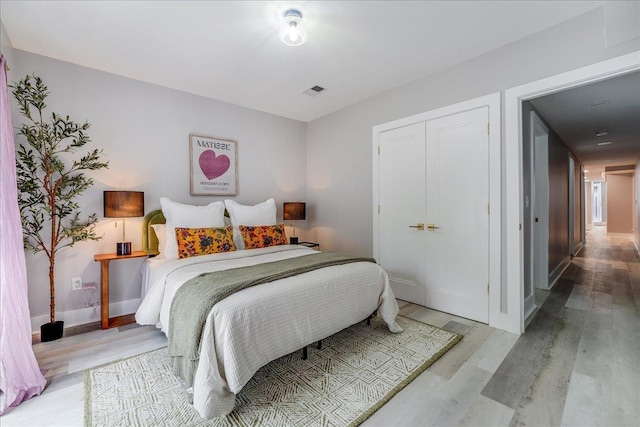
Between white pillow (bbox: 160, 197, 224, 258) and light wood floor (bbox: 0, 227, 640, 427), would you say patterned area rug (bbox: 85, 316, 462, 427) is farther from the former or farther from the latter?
white pillow (bbox: 160, 197, 224, 258)

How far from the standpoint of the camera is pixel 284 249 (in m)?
3.27

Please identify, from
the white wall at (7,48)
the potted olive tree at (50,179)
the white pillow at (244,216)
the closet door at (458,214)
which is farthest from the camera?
the white pillow at (244,216)

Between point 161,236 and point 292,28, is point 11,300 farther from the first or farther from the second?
point 292,28

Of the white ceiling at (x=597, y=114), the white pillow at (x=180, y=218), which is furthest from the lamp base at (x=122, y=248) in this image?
the white ceiling at (x=597, y=114)

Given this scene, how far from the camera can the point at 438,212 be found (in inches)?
122

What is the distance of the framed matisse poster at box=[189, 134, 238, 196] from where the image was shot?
363cm

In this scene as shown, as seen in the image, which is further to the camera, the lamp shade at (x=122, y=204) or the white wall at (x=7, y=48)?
the lamp shade at (x=122, y=204)

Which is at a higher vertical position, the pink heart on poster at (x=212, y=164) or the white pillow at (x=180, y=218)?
the pink heart on poster at (x=212, y=164)

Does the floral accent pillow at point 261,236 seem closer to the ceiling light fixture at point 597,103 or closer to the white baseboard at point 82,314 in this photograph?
the white baseboard at point 82,314

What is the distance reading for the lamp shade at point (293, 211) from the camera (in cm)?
426

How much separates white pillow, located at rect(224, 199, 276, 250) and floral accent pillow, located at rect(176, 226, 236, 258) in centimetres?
25

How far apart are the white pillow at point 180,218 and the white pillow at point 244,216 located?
0.81 ft

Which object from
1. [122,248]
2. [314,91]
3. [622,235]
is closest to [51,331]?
[122,248]

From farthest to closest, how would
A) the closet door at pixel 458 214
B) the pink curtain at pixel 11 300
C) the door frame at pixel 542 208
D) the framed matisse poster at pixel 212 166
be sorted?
the door frame at pixel 542 208, the framed matisse poster at pixel 212 166, the closet door at pixel 458 214, the pink curtain at pixel 11 300
